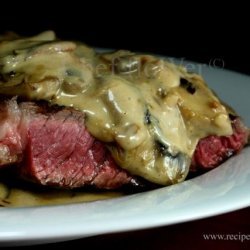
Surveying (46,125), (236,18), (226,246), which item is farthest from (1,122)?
(236,18)

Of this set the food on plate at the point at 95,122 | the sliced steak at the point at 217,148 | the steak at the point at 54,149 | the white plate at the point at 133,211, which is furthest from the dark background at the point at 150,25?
the white plate at the point at 133,211

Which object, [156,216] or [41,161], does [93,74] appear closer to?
[41,161]

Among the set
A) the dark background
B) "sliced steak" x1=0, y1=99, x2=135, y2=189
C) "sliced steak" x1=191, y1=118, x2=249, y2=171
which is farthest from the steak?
the dark background

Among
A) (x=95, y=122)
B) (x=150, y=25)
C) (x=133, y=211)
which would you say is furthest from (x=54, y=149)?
(x=150, y=25)

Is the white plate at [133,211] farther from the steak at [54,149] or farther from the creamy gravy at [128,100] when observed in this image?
the steak at [54,149]

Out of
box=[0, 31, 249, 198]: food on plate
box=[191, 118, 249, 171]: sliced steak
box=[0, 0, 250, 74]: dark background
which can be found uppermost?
box=[0, 31, 249, 198]: food on plate

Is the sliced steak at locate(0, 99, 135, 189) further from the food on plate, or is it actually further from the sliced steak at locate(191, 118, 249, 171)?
the sliced steak at locate(191, 118, 249, 171)

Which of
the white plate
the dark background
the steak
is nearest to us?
the white plate
